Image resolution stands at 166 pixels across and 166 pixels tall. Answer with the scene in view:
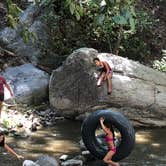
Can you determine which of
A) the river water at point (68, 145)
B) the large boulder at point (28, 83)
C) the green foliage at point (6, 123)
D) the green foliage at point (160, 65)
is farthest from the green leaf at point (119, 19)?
the green foliage at point (160, 65)

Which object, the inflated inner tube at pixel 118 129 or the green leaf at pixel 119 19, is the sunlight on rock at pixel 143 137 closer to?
the inflated inner tube at pixel 118 129

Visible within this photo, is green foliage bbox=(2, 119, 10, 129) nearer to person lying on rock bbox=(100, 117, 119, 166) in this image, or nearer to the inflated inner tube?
the inflated inner tube

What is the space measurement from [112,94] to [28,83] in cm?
209

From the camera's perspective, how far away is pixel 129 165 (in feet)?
23.0

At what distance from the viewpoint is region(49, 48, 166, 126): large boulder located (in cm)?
927

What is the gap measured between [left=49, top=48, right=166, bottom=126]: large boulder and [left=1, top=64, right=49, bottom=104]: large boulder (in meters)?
0.54

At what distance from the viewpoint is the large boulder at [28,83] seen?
10008 mm

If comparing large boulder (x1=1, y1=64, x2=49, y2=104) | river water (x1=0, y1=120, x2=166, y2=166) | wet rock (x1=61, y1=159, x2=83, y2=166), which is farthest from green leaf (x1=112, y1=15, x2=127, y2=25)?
large boulder (x1=1, y1=64, x2=49, y2=104)

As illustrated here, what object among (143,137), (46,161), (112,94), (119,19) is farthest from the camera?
(112,94)

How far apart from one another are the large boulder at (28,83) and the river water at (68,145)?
1.08 m

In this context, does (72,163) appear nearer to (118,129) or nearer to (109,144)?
(109,144)

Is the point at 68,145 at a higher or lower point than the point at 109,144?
lower

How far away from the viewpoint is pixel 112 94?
9211mm

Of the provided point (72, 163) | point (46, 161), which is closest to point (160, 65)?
point (72, 163)
